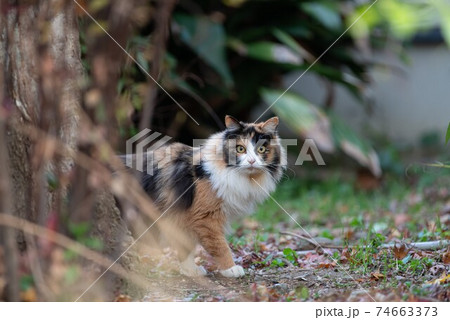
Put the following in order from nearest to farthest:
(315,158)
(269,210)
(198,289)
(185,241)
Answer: (198,289) < (185,241) < (269,210) < (315,158)

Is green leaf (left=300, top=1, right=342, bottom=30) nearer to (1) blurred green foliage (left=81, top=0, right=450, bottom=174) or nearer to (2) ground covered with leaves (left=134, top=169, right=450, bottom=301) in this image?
(1) blurred green foliage (left=81, top=0, right=450, bottom=174)

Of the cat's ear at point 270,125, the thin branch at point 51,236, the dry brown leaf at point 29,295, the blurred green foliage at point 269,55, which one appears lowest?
the dry brown leaf at point 29,295

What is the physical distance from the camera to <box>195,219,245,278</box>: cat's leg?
3.90m

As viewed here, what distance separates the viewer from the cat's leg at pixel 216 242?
3.90 m

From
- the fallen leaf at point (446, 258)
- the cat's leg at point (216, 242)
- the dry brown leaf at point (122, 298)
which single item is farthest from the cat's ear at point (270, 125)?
the dry brown leaf at point (122, 298)

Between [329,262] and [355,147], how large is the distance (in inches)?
149

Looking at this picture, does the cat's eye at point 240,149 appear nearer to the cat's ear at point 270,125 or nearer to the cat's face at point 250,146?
the cat's face at point 250,146

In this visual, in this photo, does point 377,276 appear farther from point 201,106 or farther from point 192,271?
point 201,106

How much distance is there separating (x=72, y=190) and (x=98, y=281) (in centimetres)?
51

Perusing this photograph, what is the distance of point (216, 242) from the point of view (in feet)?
13.0

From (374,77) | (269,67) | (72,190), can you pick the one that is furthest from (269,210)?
(374,77)

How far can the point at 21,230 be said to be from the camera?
2.95m

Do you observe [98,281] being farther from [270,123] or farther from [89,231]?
[270,123]

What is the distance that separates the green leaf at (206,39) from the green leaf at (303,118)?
0.64 meters
